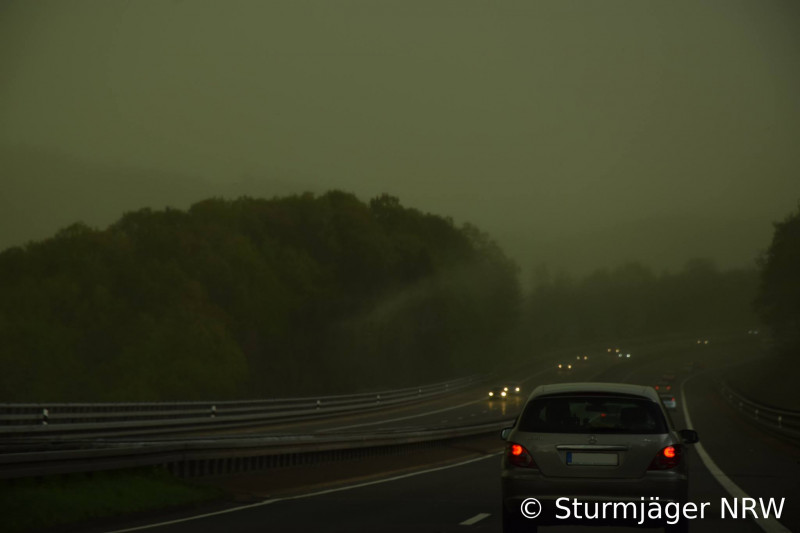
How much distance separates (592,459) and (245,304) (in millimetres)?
86652

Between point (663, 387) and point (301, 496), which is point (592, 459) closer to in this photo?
point (301, 496)

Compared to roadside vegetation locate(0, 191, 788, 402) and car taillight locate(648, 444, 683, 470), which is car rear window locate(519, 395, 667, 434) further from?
roadside vegetation locate(0, 191, 788, 402)

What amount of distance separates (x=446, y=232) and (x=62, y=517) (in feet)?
378

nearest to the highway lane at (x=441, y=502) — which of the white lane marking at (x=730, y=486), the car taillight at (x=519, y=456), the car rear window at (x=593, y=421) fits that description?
the white lane marking at (x=730, y=486)

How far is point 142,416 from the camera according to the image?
133ft

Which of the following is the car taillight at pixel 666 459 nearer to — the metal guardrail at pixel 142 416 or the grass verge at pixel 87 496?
the grass verge at pixel 87 496

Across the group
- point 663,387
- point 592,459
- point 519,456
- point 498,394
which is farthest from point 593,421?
point 663,387

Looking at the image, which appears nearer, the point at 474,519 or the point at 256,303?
the point at 474,519

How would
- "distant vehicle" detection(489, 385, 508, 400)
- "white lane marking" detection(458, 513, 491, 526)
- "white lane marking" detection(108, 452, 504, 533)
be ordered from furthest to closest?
"distant vehicle" detection(489, 385, 508, 400)
"white lane marking" detection(108, 452, 504, 533)
"white lane marking" detection(458, 513, 491, 526)

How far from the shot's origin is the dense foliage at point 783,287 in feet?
333

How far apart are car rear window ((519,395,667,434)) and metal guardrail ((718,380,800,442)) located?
25311 millimetres

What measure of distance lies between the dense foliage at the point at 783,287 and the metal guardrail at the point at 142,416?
4654 centimetres

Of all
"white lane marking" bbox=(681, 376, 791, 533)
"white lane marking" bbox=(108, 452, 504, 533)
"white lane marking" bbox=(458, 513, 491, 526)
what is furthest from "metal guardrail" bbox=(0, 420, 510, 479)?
"white lane marking" bbox=(681, 376, 791, 533)

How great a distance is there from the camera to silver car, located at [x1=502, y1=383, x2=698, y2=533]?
37.2 feet
